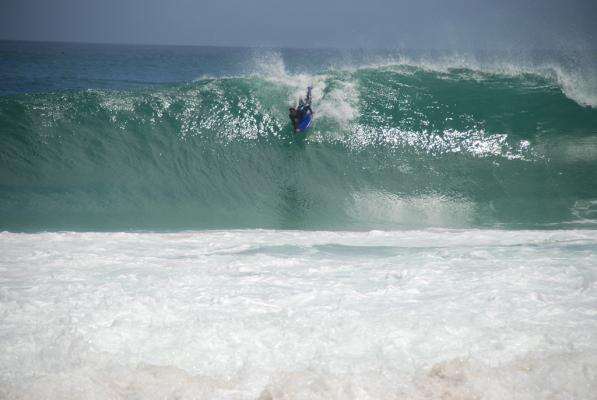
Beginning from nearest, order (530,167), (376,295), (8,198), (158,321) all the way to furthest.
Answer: (158,321) < (376,295) < (8,198) < (530,167)

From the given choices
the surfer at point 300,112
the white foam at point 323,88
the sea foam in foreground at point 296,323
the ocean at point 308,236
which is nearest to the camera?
the sea foam in foreground at point 296,323

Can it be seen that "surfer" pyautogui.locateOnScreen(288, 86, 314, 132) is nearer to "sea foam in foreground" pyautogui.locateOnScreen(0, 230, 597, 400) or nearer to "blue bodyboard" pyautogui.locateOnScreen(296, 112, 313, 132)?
"blue bodyboard" pyautogui.locateOnScreen(296, 112, 313, 132)

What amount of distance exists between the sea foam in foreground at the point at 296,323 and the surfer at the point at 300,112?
544cm

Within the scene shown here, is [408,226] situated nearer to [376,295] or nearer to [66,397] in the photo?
[376,295]

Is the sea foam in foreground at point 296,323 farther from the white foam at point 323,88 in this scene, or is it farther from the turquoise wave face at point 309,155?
the white foam at point 323,88

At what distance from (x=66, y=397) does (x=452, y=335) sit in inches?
107

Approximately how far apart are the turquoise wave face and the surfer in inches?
17.8

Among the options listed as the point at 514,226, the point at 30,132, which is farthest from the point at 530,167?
the point at 30,132

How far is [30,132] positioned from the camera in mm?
11344

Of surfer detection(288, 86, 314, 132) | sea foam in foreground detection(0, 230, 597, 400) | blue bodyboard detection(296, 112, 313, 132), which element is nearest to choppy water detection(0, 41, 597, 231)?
blue bodyboard detection(296, 112, 313, 132)

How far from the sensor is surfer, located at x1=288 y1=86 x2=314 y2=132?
36.9 ft

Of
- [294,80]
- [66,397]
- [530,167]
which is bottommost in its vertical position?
[66,397]

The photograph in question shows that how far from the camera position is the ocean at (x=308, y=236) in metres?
3.46

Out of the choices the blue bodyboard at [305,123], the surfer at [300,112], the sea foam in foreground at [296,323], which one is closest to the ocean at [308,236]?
the sea foam in foreground at [296,323]
